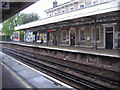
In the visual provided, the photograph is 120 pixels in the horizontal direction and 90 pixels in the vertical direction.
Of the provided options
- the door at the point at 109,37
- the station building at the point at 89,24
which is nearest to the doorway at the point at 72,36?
the station building at the point at 89,24

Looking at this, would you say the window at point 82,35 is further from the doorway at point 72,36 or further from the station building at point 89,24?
the doorway at point 72,36

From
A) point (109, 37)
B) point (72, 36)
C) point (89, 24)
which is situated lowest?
point (109, 37)

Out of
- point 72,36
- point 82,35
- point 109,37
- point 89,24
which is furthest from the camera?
point 72,36

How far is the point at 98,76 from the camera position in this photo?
6227 millimetres

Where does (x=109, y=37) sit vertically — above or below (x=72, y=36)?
below

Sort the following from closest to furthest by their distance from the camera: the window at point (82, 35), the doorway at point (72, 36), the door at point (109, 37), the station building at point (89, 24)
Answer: the station building at point (89, 24), the door at point (109, 37), the window at point (82, 35), the doorway at point (72, 36)

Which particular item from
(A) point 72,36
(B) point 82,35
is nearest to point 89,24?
(B) point 82,35

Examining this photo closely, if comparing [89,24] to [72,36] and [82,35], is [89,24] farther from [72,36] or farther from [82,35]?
[72,36]

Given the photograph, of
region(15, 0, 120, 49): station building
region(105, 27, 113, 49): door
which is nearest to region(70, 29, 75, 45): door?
region(15, 0, 120, 49): station building

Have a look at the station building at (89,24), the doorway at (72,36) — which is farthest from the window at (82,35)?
the doorway at (72,36)

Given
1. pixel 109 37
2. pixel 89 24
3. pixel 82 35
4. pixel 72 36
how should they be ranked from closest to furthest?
pixel 109 37, pixel 89 24, pixel 82 35, pixel 72 36

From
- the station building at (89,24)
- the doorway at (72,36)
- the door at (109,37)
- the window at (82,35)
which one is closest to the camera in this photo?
the station building at (89,24)

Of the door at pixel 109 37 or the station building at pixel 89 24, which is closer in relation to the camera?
the station building at pixel 89 24

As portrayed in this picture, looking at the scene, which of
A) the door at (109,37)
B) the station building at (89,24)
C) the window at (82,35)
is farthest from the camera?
the window at (82,35)
